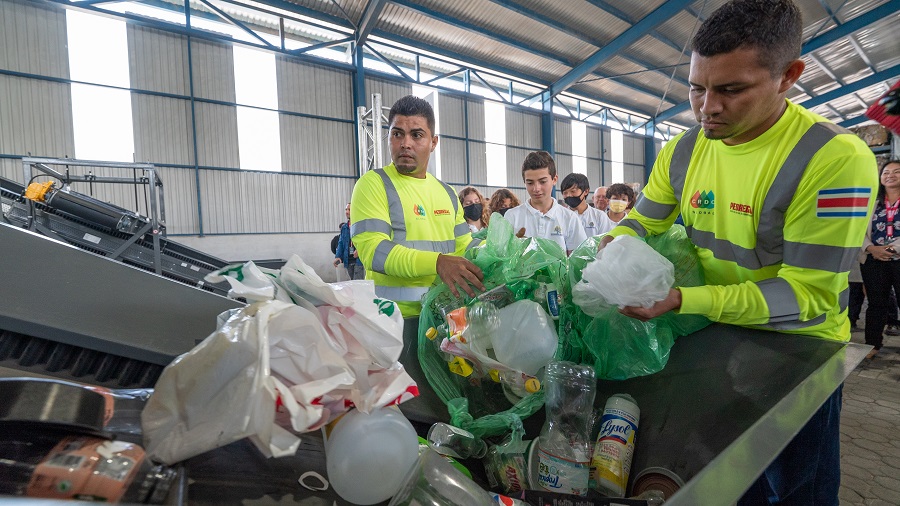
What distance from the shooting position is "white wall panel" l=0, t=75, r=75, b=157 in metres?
7.43

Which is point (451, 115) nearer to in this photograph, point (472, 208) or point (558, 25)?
point (558, 25)

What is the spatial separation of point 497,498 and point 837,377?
66 cm

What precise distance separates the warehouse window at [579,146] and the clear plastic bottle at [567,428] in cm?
1519

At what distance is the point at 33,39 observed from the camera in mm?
7535

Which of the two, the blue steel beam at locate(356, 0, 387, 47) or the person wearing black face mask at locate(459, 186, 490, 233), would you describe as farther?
the blue steel beam at locate(356, 0, 387, 47)

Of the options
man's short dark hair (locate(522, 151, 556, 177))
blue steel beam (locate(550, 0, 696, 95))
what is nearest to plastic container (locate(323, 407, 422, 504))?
man's short dark hair (locate(522, 151, 556, 177))

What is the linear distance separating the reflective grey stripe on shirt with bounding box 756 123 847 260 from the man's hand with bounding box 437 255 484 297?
70 centimetres

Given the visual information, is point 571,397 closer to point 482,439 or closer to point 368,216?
point 482,439

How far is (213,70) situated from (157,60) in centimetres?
97

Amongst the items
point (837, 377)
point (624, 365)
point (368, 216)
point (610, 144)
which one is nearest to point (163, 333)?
point (368, 216)

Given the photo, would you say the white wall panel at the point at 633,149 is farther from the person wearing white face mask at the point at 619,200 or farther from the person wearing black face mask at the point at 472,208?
the person wearing black face mask at the point at 472,208

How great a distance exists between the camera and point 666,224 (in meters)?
1.40

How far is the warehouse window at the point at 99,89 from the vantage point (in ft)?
25.7

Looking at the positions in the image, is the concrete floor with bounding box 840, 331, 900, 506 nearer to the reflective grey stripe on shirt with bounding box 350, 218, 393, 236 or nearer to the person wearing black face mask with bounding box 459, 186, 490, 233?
the reflective grey stripe on shirt with bounding box 350, 218, 393, 236
